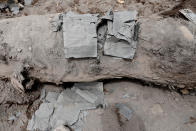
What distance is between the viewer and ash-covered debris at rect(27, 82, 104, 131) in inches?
115

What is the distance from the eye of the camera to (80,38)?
8.68ft

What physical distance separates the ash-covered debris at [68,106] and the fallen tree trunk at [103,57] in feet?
0.99

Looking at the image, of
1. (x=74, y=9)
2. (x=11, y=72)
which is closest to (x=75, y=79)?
(x=11, y=72)

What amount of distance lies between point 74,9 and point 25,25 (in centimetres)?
174

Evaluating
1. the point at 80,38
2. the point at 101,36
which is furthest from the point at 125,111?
the point at 80,38

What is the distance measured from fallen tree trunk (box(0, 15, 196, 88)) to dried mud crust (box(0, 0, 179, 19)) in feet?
4.89

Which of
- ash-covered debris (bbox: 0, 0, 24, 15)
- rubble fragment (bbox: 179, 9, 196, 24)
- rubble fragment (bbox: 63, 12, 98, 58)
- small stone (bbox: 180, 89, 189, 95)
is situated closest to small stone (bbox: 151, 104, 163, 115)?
small stone (bbox: 180, 89, 189, 95)

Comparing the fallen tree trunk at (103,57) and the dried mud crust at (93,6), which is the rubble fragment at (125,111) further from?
the dried mud crust at (93,6)

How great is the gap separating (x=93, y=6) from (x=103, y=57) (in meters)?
2.19

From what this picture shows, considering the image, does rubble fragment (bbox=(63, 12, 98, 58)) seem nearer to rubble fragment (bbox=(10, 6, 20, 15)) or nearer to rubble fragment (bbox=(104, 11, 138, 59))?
rubble fragment (bbox=(104, 11, 138, 59))

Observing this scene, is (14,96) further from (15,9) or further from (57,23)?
(15,9)

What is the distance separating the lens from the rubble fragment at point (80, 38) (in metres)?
2.62

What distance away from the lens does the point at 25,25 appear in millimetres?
3037

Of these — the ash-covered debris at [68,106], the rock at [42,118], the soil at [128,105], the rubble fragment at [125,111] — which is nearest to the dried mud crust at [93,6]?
the soil at [128,105]
